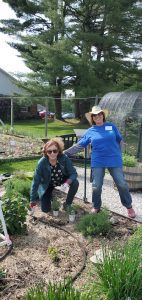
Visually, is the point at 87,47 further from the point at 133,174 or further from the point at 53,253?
the point at 53,253

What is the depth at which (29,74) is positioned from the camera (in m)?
24.4

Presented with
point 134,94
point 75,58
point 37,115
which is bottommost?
point 37,115

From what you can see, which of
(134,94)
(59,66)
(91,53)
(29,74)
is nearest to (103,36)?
(91,53)

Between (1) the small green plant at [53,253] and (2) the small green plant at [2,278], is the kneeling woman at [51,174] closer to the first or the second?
(1) the small green plant at [53,253]

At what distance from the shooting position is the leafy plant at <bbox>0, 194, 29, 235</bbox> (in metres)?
4.37

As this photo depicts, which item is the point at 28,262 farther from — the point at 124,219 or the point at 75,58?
the point at 75,58

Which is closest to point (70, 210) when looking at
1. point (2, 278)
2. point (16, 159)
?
point (2, 278)

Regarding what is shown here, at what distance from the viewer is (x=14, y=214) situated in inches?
173

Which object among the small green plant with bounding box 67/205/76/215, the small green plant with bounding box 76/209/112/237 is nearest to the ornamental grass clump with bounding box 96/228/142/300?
the small green plant with bounding box 76/209/112/237

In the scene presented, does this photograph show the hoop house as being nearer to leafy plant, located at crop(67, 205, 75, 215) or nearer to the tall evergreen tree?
leafy plant, located at crop(67, 205, 75, 215)

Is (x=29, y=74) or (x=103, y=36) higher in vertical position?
(x=103, y=36)

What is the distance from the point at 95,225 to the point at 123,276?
1.78 meters

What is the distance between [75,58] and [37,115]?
13.0m

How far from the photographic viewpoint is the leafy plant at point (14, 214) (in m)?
4.37
